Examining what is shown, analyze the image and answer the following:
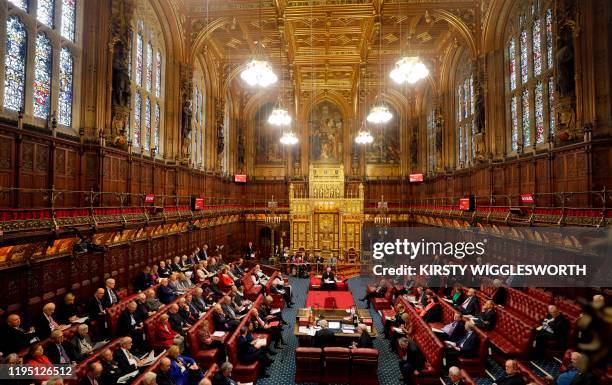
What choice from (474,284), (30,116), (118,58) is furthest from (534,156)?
(30,116)

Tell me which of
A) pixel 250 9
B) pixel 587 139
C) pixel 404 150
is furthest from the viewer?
pixel 404 150

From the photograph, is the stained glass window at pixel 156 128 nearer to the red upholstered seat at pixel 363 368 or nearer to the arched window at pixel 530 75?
the red upholstered seat at pixel 363 368

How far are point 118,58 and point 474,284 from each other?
53.3ft

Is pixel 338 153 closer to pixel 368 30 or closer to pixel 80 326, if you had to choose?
pixel 368 30

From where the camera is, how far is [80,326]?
23.5 feet

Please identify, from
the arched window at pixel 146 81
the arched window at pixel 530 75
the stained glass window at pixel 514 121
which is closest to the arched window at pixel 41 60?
the arched window at pixel 146 81

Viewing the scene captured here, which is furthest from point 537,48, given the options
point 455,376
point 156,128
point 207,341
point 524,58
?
point 156,128

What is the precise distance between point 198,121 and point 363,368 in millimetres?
18144

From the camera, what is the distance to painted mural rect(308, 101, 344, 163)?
28.9m

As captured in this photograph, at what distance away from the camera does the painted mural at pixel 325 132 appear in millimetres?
28938

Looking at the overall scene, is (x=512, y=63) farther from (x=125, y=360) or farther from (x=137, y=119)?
(x=125, y=360)

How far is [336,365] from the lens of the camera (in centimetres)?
775

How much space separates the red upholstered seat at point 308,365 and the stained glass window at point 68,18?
1183 cm

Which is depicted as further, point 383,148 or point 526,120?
point 383,148
